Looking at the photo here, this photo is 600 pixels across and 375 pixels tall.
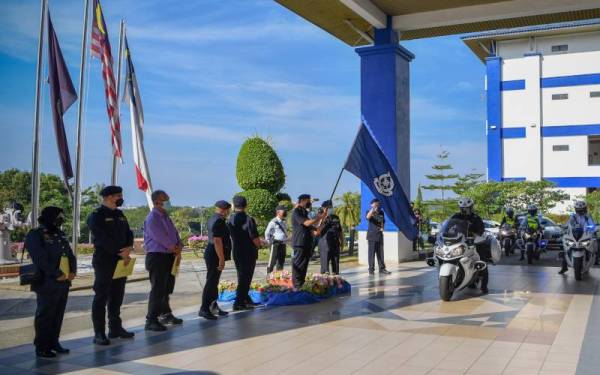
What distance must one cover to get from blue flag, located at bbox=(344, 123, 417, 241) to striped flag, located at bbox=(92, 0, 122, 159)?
550 cm

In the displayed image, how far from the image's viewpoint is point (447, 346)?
6.44 m

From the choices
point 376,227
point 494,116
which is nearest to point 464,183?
point 494,116

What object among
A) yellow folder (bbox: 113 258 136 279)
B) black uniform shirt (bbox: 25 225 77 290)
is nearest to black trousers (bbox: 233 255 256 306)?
yellow folder (bbox: 113 258 136 279)

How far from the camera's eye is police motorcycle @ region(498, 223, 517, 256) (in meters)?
18.1

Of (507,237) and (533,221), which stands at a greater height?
(533,221)

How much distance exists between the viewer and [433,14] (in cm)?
1560

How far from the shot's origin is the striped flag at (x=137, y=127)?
12.5 metres

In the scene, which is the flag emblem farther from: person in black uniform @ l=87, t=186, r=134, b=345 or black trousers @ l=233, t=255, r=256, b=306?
person in black uniform @ l=87, t=186, r=134, b=345

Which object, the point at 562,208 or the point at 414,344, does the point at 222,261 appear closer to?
the point at 414,344

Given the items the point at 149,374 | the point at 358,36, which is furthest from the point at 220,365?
the point at 358,36

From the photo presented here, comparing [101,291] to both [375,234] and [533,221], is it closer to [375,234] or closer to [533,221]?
[375,234]

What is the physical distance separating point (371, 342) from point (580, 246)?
279 inches

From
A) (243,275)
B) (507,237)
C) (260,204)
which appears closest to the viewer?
(243,275)

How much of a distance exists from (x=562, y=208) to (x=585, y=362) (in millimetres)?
38319
